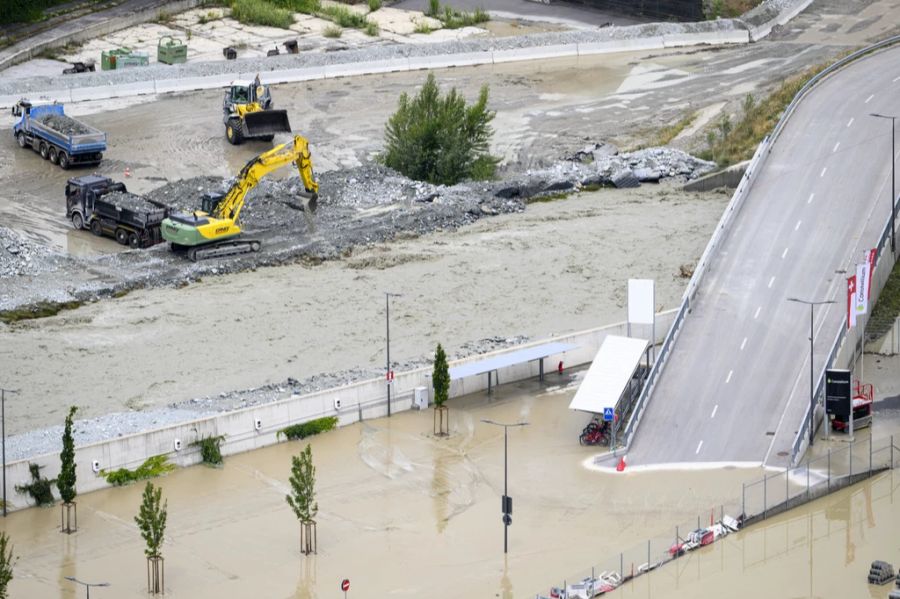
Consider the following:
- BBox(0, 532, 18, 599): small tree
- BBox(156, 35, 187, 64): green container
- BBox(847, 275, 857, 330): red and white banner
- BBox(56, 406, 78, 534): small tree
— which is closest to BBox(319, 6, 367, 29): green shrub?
BBox(156, 35, 187, 64): green container

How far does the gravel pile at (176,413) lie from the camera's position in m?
65.7

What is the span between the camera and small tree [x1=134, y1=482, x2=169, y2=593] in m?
57.4

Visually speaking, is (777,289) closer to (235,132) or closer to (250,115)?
(250,115)

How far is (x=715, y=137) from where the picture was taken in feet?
330

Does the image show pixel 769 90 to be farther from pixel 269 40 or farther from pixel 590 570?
pixel 590 570

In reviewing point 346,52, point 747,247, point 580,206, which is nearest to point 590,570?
point 747,247

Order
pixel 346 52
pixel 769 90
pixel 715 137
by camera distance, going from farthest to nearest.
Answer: pixel 346 52
pixel 769 90
pixel 715 137

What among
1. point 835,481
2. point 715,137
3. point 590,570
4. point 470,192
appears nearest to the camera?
point 590,570

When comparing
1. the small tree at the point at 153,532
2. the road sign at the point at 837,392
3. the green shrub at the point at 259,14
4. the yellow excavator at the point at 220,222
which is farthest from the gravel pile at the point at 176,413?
the green shrub at the point at 259,14

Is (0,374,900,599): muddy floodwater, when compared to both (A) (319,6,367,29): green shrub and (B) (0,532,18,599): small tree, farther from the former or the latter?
(A) (319,6,367,29): green shrub

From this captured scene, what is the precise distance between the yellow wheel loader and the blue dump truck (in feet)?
22.8

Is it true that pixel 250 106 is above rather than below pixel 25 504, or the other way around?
above

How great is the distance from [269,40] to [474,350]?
51697 millimetres

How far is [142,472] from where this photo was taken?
65.4 m
